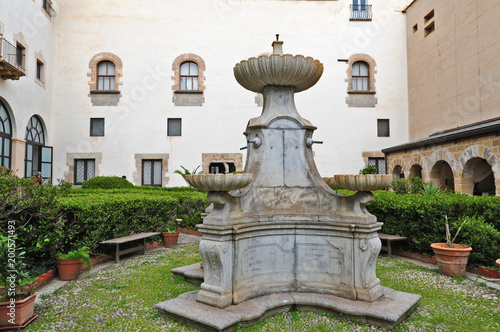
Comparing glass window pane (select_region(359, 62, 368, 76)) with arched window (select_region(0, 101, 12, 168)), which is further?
glass window pane (select_region(359, 62, 368, 76))

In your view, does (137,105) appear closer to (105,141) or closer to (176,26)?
(105,141)

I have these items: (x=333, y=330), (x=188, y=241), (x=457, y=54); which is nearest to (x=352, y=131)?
(x=457, y=54)

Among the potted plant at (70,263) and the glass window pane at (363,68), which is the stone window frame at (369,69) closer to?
the glass window pane at (363,68)

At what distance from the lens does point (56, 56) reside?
16.9 metres

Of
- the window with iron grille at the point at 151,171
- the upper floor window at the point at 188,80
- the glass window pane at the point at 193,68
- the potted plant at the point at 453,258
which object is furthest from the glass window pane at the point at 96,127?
the potted plant at the point at 453,258

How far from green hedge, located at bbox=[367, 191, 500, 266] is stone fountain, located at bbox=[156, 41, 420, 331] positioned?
237cm

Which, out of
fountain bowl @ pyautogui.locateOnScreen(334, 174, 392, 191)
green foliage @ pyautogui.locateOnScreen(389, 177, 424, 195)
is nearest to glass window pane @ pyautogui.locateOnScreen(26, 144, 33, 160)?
green foliage @ pyautogui.locateOnScreen(389, 177, 424, 195)

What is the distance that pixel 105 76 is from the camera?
1719 centimetres

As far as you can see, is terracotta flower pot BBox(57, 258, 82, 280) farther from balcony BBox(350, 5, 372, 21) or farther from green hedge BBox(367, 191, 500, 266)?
balcony BBox(350, 5, 372, 21)

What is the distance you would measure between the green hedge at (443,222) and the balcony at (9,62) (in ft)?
43.3

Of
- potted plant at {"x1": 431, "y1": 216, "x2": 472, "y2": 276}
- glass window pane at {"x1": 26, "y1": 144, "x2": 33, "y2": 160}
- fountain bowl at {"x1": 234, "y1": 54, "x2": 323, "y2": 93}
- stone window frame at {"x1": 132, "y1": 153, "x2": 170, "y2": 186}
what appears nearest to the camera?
fountain bowl at {"x1": 234, "y1": 54, "x2": 323, "y2": 93}

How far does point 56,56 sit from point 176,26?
616 centimetres

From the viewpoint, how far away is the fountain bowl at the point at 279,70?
4.23 m

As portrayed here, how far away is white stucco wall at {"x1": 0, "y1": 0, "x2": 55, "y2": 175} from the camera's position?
42.6 feet
